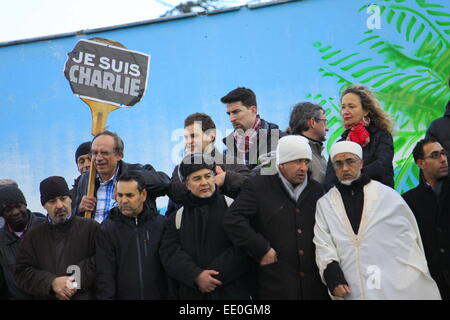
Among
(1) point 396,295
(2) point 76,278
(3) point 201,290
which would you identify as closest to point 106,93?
(2) point 76,278

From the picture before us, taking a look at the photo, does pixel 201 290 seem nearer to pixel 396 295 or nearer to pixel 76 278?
pixel 76 278

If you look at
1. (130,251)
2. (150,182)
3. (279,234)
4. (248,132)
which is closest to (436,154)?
(279,234)

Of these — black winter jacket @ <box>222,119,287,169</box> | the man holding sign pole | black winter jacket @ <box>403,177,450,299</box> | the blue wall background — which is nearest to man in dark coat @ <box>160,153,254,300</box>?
the man holding sign pole

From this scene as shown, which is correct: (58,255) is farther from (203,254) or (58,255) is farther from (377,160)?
(377,160)

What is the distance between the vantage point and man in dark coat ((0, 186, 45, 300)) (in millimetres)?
5070

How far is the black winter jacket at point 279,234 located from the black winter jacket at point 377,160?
14.6 inches

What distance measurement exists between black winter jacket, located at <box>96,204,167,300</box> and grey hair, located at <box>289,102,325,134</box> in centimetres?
135

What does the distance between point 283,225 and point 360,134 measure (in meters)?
0.98

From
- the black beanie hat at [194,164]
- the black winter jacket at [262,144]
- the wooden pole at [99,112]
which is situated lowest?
the black beanie hat at [194,164]

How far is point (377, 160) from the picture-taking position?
15.7 feet

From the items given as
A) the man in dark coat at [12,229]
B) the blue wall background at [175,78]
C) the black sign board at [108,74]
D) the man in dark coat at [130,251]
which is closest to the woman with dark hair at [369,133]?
the blue wall background at [175,78]

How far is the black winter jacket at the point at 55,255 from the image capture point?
4.62 metres

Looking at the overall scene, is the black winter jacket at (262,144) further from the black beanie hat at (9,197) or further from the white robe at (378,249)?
the black beanie hat at (9,197)

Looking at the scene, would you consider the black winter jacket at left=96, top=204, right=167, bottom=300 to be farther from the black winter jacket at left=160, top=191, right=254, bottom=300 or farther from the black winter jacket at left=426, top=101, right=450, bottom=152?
the black winter jacket at left=426, top=101, right=450, bottom=152
